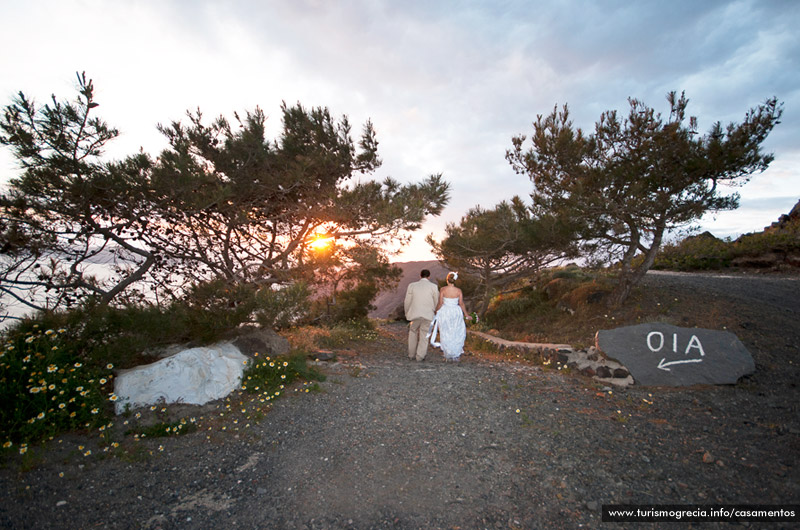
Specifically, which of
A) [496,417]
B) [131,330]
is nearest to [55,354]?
[131,330]

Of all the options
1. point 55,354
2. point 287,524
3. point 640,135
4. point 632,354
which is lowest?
point 287,524

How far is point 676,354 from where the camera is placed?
247 inches

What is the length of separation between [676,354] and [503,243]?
6489mm

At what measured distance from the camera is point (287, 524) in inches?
109

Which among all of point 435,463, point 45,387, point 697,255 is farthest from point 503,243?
point 697,255

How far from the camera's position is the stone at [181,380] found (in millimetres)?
4551

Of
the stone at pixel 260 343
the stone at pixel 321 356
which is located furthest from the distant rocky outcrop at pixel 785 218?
the stone at pixel 260 343

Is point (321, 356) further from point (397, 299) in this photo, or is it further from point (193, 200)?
point (397, 299)

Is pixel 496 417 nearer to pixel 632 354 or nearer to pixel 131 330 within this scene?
pixel 632 354

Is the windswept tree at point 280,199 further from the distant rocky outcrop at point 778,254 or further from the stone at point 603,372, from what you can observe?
the distant rocky outcrop at point 778,254

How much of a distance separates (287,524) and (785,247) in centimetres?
1984

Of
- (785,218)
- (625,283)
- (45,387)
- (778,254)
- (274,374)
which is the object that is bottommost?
(274,374)

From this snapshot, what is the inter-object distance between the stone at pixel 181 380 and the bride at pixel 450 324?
425 cm

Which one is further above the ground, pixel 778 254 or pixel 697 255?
pixel 697 255
